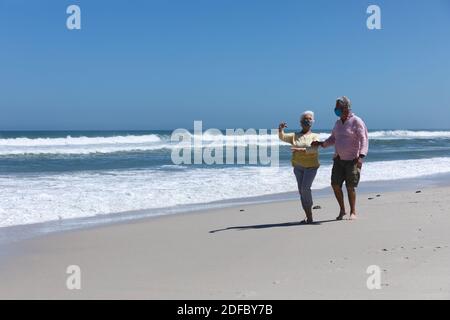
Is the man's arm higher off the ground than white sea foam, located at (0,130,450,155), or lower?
higher

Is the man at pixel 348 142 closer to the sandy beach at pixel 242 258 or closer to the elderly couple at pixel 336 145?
the elderly couple at pixel 336 145

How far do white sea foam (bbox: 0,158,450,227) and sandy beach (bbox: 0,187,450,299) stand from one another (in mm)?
1545

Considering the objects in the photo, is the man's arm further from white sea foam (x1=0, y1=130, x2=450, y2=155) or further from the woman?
white sea foam (x1=0, y1=130, x2=450, y2=155)

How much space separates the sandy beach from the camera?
3986 mm

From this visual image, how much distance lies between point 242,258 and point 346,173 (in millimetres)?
2409

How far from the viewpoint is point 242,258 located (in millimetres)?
5051

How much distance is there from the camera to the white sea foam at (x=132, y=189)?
27.3ft

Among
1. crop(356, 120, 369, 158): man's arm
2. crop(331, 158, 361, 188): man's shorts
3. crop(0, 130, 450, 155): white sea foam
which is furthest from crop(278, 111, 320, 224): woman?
crop(0, 130, 450, 155): white sea foam

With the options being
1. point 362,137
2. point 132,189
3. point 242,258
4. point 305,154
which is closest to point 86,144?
point 132,189

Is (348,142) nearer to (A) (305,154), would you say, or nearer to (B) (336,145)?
(B) (336,145)

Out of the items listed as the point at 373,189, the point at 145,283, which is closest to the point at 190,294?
the point at 145,283

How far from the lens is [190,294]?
156 inches

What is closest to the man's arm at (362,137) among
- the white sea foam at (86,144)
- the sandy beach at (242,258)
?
the sandy beach at (242,258)

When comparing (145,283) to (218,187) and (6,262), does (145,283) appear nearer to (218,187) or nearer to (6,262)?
(6,262)
